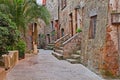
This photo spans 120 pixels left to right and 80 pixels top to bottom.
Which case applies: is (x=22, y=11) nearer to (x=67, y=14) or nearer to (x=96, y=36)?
(x=67, y=14)

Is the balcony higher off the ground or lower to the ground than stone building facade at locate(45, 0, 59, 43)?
lower

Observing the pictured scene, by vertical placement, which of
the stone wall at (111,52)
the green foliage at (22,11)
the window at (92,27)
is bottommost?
the stone wall at (111,52)

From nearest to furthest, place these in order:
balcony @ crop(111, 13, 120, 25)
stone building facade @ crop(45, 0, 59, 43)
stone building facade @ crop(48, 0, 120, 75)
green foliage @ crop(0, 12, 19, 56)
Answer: balcony @ crop(111, 13, 120, 25), stone building facade @ crop(48, 0, 120, 75), green foliage @ crop(0, 12, 19, 56), stone building facade @ crop(45, 0, 59, 43)

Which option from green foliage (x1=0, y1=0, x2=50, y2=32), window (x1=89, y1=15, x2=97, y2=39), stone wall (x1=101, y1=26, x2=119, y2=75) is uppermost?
green foliage (x1=0, y1=0, x2=50, y2=32)

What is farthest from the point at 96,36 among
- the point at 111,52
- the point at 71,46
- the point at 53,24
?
the point at 53,24

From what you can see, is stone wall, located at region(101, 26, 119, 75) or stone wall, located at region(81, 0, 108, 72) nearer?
stone wall, located at region(101, 26, 119, 75)

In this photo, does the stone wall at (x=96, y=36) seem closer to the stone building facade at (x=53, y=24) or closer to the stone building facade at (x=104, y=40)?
the stone building facade at (x=104, y=40)

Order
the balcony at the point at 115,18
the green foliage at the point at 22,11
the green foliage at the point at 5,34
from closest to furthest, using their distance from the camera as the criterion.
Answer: the balcony at the point at 115,18 → the green foliage at the point at 5,34 → the green foliage at the point at 22,11

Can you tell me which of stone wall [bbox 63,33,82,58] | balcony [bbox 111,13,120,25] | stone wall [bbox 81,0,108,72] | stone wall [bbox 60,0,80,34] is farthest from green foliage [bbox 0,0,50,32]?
balcony [bbox 111,13,120,25]

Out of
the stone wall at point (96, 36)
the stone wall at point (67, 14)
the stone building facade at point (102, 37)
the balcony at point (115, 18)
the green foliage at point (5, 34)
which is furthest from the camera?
the stone wall at point (67, 14)

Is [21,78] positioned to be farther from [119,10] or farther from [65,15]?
[65,15]

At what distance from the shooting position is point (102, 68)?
9.84 meters

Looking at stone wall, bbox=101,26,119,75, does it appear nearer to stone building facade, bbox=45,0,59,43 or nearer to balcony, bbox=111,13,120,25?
balcony, bbox=111,13,120,25

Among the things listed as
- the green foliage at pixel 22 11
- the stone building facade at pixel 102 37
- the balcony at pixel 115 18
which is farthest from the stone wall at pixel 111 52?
the green foliage at pixel 22 11
